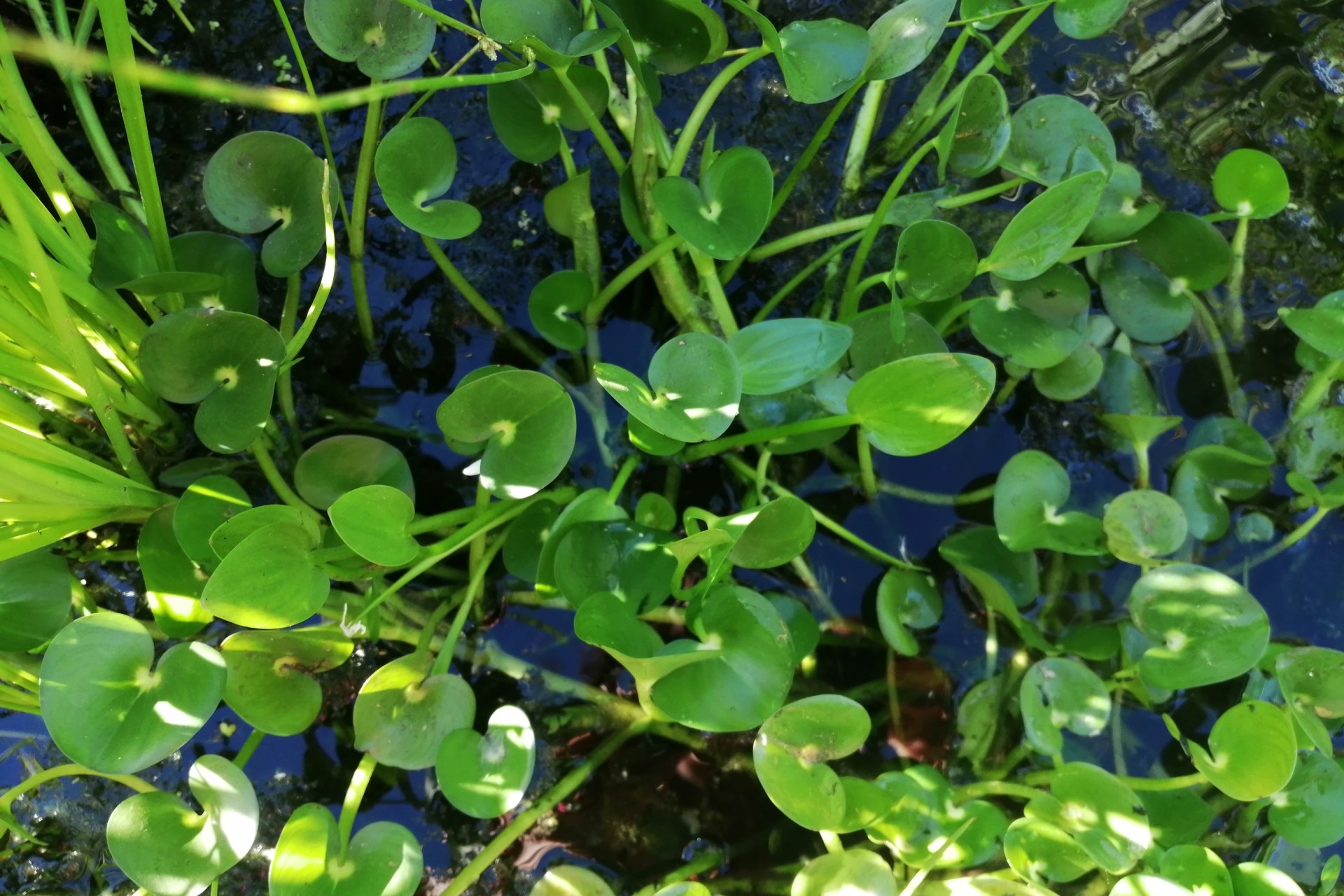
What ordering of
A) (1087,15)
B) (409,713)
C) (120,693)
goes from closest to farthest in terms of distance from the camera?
(120,693) < (409,713) < (1087,15)

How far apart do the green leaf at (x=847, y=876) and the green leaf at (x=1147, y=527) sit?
0.38 m

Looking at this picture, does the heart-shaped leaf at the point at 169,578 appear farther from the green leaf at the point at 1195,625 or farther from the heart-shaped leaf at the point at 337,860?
the green leaf at the point at 1195,625

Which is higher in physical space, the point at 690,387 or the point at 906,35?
the point at 906,35

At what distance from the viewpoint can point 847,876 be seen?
80cm

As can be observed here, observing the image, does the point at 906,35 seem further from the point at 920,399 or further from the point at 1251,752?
the point at 1251,752

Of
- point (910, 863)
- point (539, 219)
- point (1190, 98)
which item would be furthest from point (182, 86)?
point (1190, 98)

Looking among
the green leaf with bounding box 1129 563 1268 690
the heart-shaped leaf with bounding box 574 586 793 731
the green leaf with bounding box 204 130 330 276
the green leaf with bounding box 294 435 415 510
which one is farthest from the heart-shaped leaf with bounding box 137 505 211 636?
the green leaf with bounding box 1129 563 1268 690

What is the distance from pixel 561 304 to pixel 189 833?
58 cm

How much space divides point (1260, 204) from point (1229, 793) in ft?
1.96

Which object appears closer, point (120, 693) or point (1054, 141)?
point (120, 693)

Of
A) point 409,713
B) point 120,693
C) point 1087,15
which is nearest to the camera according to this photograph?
point 120,693

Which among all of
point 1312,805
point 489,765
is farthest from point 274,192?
point 1312,805

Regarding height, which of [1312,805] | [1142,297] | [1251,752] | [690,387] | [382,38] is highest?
[382,38]

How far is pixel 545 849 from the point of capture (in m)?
0.92
